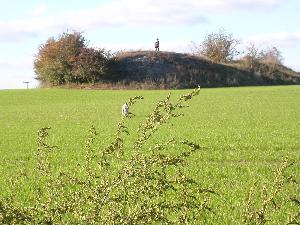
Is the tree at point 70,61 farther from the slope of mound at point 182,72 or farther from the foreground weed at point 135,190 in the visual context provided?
the foreground weed at point 135,190

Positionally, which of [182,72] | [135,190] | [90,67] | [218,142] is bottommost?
[218,142]

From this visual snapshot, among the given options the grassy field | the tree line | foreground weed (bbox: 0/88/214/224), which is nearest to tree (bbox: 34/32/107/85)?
the tree line

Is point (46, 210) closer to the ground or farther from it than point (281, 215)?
farther from it

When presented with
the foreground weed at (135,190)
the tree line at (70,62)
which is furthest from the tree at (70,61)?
the foreground weed at (135,190)

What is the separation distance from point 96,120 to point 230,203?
1645 centimetres

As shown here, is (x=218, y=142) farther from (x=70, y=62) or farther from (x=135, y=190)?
(x=70, y=62)

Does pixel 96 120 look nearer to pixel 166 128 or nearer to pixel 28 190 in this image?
pixel 166 128

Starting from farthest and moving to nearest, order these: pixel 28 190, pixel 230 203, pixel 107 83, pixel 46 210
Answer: pixel 107 83 → pixel 28 190 → pixel 230 203 → pixel 46 210

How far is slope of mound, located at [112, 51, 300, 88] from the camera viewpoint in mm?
56625

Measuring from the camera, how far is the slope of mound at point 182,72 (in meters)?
56.6

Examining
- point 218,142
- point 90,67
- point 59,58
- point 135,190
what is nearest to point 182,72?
point 90,67

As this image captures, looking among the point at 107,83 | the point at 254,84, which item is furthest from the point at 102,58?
the point at 254,84

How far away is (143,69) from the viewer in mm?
58188

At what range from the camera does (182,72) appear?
58906mm
